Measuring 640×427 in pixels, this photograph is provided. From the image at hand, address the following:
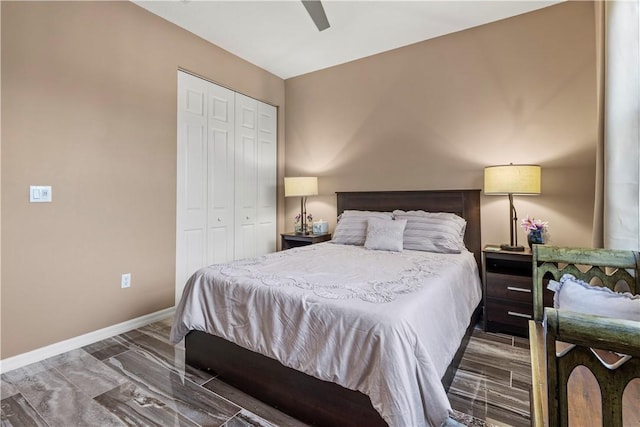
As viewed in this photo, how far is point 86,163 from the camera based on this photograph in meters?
2.51

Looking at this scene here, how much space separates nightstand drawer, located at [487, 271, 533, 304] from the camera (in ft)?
8.36

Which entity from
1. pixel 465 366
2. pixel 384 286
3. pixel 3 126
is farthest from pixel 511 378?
pixel 3 126

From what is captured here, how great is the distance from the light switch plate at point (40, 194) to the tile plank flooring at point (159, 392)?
1167 millimetres

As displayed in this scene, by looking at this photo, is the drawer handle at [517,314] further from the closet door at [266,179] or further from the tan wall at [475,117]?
the closet door at [266,179]

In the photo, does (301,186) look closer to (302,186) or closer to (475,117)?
(302,186)

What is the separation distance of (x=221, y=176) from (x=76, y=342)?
203cm

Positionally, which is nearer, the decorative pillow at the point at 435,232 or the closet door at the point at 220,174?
the decorative pillow at the point at 435,232

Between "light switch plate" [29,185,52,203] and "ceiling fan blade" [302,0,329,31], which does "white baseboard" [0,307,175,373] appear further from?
"ceiling fan blade" [302,0,329,31]

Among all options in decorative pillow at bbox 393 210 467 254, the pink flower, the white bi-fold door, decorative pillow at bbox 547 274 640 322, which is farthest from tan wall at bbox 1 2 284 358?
the pink flower

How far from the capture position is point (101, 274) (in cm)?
262

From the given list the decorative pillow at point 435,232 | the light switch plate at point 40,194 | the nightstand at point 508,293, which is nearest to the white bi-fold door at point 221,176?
the light switch plate at point 40,194

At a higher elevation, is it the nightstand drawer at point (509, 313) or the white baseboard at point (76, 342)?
the nightstand drawer at point (509, 313)

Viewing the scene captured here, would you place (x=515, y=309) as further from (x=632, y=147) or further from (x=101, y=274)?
(x=101, y=274)

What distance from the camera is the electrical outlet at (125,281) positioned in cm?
276
